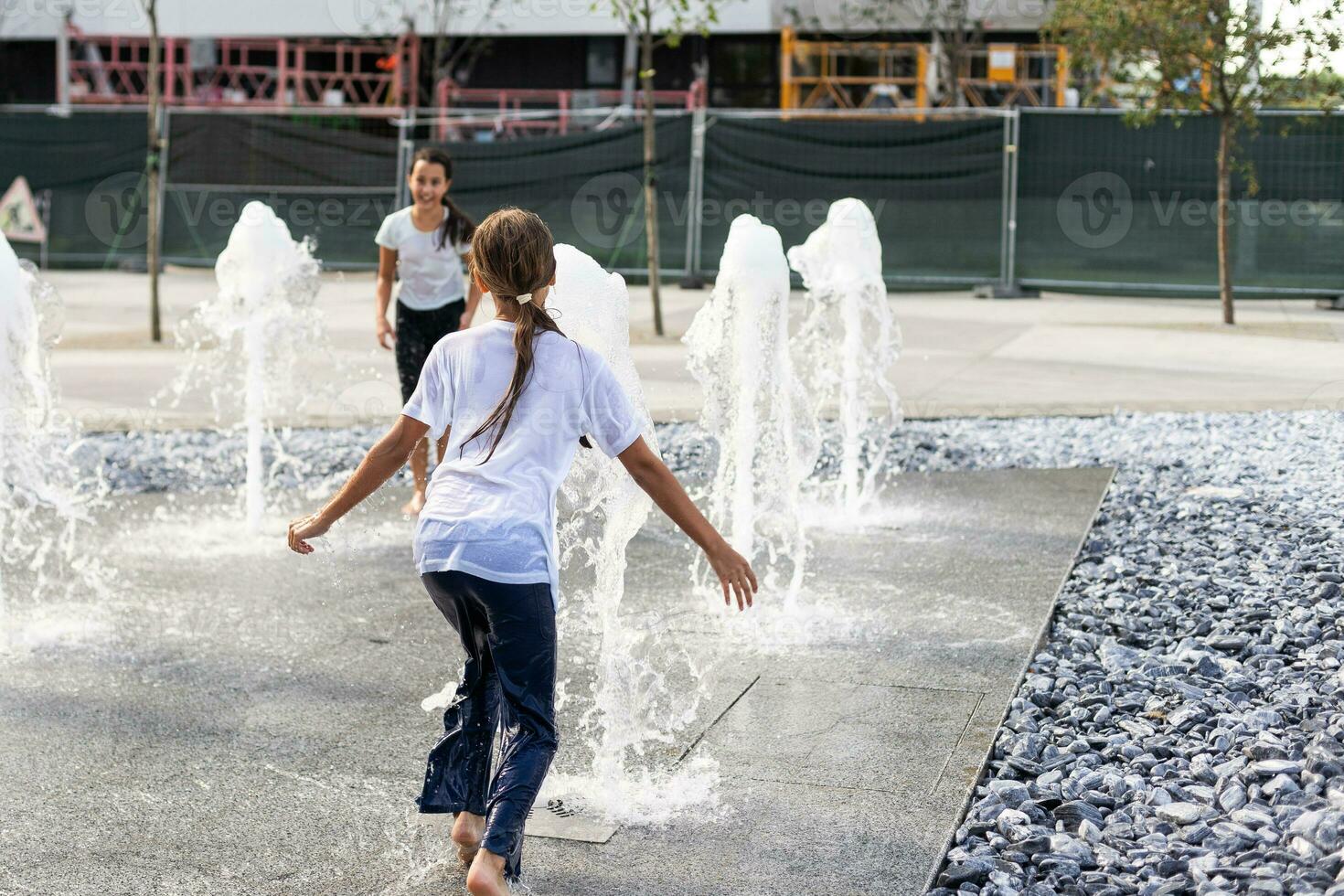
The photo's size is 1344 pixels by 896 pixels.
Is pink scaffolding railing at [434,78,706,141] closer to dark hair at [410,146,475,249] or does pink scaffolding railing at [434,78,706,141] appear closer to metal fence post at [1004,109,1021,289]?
metal fence post at [1004,109,1021,289]

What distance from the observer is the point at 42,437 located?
254 inches

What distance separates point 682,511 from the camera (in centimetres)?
332

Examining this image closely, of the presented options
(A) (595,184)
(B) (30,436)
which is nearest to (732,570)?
(B) (30,436)

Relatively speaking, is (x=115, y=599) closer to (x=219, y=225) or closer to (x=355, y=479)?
(x=355, y=479)

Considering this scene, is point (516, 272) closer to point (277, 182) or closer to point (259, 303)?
point (259, 303)

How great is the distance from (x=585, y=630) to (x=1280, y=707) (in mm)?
2330

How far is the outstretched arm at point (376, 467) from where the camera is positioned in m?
3.35

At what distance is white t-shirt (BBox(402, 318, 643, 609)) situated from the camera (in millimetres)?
3258

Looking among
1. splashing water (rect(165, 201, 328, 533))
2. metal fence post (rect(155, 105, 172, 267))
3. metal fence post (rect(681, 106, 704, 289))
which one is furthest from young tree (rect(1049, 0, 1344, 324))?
metal fence post (rect(155, 105, 172, 267))

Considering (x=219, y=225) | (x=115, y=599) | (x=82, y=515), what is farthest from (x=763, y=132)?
(x=115, y=599)

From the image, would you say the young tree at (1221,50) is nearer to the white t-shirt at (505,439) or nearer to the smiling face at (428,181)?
the smiling face at (428,181)

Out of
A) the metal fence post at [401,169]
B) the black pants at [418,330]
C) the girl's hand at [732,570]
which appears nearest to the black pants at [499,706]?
the girl's hand at [732,570]

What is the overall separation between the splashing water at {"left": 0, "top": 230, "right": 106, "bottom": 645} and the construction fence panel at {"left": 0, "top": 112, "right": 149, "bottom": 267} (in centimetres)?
1552

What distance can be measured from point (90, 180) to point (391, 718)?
64.3 ft
